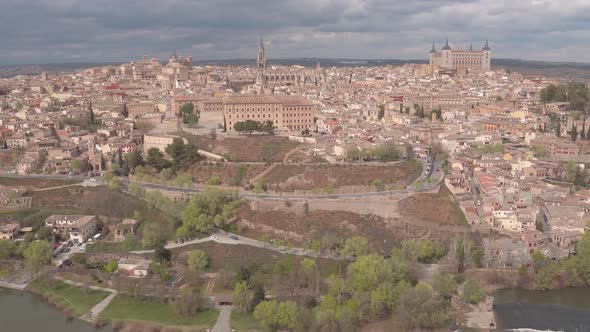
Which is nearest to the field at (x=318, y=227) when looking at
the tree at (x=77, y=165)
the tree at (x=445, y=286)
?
the tree at (x=445, y=286)

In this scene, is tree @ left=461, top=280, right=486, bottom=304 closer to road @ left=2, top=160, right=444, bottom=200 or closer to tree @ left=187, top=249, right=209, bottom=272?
road @ left=2, top=160, right=444, bottom=200

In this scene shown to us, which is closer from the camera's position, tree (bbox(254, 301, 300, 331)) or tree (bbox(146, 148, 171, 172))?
tree (bbox(254, 301, 300, 331))

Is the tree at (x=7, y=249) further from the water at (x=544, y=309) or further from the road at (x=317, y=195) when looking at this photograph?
the water at (x=544, y=309)

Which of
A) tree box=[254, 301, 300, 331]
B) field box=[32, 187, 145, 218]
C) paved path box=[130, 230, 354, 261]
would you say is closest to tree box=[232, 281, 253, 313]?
tree box=[254, 301, 300, 331]

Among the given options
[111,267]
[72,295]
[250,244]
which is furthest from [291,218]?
[72,295]

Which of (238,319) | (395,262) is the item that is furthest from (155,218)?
(395,262)

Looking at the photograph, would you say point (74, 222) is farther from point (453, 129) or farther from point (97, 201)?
point (453, 129)
